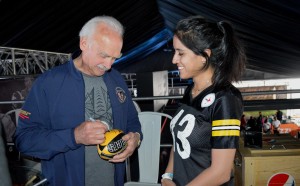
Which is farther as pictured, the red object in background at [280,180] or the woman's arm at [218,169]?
the red object in background at [280,180]

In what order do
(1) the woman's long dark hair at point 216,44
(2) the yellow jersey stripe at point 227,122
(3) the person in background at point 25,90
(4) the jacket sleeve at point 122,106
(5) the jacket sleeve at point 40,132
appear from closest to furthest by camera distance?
(2) the yellow jersey stripe at point 227,122
(1) the woman's long dark hair at point 216,44
(5) the jacket sleeve at point 40,132
(4) the jacket sleeve at point 122,106
(3) the person in background at point 25,90

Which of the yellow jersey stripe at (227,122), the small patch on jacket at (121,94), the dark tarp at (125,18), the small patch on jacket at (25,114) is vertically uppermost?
the dark tarp at (125,18)

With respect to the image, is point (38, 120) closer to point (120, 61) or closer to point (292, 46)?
point (292, 46)

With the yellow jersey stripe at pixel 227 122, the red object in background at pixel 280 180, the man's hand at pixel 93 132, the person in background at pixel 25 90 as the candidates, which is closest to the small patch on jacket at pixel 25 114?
the man's hand at pixel 93 132

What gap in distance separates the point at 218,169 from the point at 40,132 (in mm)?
1146

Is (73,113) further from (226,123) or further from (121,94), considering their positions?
(226,123)

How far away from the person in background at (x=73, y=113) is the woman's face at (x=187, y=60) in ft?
1.48

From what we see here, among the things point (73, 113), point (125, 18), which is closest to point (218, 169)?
point (73, 113)

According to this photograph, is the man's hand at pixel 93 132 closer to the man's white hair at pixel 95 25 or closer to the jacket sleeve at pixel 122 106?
the jacket sleeve at pixel 122 106

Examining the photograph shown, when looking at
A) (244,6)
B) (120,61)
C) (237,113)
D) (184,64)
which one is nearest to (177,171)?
(237,113)

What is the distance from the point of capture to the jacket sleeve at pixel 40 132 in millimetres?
1648

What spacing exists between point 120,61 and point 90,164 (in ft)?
36.8

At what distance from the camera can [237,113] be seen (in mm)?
1406

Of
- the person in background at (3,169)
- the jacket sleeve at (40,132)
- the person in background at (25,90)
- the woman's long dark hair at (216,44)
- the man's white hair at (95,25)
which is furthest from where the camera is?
the person in background at (25,90)
